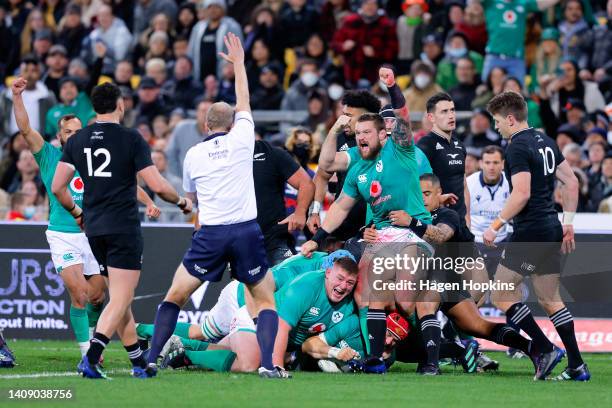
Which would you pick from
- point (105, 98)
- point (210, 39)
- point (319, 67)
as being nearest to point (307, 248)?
point (105, 98)

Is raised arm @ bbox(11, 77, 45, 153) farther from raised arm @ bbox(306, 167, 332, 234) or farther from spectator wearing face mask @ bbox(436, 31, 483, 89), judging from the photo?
spectator wearing face mask @ bbox(436, 31, 483, 89)

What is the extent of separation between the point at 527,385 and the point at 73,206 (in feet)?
13.3

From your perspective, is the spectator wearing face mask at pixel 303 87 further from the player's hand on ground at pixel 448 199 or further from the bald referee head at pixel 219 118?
the bald referee head at pixel 219 118

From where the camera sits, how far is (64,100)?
2019 centimetres

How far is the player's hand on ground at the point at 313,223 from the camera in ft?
40.6

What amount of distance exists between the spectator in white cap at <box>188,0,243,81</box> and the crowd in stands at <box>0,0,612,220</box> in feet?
0.08

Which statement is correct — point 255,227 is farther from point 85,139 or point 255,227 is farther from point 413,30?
point 413,30

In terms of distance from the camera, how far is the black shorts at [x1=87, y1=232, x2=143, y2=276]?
33.6 ft

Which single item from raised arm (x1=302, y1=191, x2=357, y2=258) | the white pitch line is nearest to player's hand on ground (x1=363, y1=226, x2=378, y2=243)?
raised arm (x1=302, y1=191, x2=357, y2=258)

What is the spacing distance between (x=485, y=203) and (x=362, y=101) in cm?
327

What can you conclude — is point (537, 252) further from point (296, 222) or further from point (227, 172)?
point (227, 172)

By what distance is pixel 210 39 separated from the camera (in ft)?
69.7

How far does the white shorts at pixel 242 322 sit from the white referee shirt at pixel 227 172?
54.5 inches

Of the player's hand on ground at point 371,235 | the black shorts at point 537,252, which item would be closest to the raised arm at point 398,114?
the player's hand on ground at point 371,235
